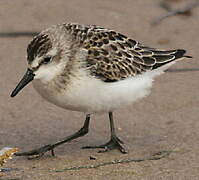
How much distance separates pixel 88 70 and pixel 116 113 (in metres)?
1.57

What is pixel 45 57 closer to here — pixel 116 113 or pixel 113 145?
pixel 113 145

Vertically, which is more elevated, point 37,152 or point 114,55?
point 114,55

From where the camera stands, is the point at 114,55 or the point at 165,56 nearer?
the point at 114,55

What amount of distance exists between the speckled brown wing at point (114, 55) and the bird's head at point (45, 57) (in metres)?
0.23

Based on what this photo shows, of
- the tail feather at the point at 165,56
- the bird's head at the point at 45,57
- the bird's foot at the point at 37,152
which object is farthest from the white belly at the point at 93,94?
the bird's foot at the point at 37,152

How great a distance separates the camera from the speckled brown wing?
6.25 m

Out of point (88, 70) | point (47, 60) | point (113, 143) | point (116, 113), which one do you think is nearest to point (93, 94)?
point (88, 70)

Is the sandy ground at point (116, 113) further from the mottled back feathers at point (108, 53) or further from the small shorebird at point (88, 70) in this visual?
the mottled back feathers at point (108, 53)

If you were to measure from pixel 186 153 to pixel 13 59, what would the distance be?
10.5 feet

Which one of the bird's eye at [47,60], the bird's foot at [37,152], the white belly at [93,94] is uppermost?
the bird's eye at [47,60]

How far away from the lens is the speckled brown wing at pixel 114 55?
6246 millimetres

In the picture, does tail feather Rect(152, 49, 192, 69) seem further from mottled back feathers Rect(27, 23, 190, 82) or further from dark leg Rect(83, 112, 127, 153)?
dark leg Rect(83, 112, 127, 153)

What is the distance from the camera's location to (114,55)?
6.44 m

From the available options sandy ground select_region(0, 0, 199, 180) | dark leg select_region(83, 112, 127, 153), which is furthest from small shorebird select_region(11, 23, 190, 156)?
sandy ground select_region(0, 0, 199, 180)
